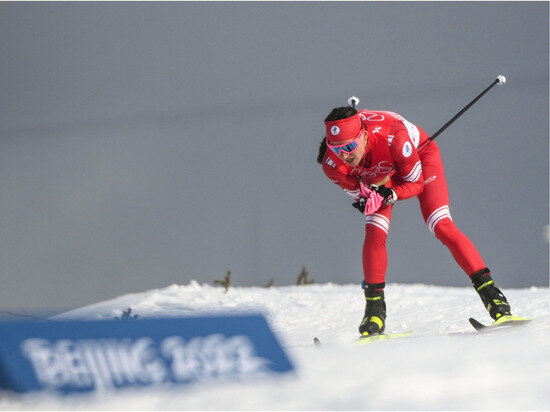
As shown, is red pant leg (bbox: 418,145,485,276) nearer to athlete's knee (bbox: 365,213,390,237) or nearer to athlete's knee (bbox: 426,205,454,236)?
athlete's knee (bbox: 426,205,454,236)

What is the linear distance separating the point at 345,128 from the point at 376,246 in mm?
498

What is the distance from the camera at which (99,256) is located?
233 inches

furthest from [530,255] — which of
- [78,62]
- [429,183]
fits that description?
[78,62]

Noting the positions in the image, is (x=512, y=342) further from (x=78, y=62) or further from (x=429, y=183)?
(x=78, y=62)

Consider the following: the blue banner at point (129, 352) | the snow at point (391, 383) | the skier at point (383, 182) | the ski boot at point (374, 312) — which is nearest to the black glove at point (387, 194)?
the skier at point (383, 182)

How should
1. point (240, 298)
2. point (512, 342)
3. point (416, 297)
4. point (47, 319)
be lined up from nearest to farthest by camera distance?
point (47, 319)
point (512, 342)
point (416, 297)
point (240, 298)

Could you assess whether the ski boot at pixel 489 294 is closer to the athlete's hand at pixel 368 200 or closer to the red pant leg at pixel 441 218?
the red pant leg at pixel 441 218

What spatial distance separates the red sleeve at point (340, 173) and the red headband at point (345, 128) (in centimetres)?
15

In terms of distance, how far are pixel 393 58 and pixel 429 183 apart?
312 centimetres

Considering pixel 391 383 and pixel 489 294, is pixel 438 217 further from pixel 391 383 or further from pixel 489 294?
pixel 391 383

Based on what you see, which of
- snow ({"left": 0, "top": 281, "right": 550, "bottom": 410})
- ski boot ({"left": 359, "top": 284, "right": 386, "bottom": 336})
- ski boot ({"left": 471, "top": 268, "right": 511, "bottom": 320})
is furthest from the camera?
ski boot ({"left": 359, "top": 284, "right": 386, "bottom": 336})

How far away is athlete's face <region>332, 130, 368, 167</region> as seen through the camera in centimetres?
278

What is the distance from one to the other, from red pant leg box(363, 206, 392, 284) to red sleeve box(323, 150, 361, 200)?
12 centimetres

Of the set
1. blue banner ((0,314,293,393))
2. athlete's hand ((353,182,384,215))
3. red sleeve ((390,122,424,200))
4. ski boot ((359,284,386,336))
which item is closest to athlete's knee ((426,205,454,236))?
red sleeve ((390,122,424,200))
